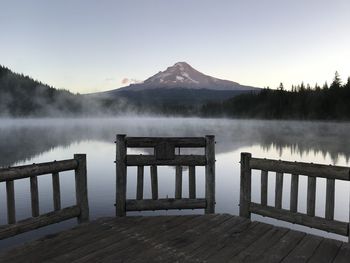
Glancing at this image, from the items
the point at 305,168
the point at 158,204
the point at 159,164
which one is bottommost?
the point at 158,204

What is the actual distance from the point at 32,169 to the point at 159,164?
243 centimetres

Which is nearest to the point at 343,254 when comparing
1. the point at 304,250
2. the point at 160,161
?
the point at 304,250

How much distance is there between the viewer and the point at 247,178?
6582 millimetres

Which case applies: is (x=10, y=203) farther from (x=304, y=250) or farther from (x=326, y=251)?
(x=326, y=251)

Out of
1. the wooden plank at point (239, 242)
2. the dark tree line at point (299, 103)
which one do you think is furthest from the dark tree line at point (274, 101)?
the wooden plank at point (239, 242)

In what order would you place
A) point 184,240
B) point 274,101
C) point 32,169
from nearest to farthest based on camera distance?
point 184,240, point 32,169, point 274,101

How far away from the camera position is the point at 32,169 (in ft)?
17.8

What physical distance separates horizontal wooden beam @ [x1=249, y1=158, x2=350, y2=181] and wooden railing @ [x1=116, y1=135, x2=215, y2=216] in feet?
3.48

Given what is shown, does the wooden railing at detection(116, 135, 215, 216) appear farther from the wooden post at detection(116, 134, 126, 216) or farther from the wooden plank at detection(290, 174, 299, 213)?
the wooden plank at detection(290, 174, 299, 213)

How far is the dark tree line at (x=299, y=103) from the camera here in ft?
317

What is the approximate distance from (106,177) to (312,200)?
56.6ft

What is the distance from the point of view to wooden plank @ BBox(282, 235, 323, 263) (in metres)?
4.58

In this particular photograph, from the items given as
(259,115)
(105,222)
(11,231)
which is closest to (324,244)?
(105,222)

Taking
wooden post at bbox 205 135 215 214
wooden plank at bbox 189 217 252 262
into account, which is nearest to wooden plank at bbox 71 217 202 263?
wooden plank at bbox 189 217 252 262
